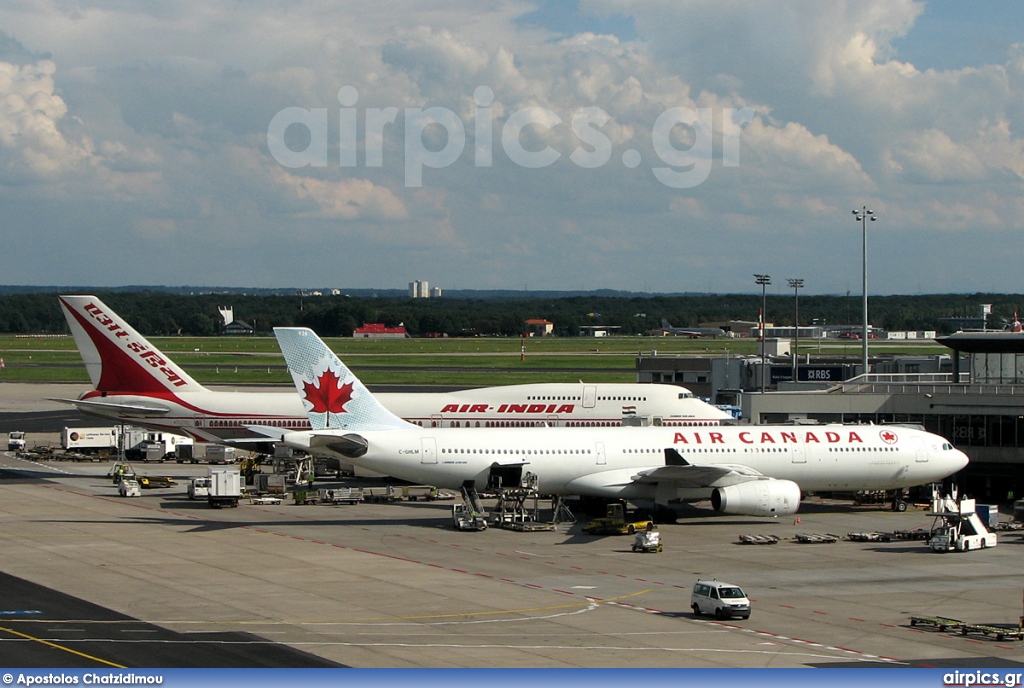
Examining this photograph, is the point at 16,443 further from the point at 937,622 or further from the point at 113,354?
the point at 937,622

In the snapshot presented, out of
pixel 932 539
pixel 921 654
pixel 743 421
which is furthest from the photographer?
pixel 743 421

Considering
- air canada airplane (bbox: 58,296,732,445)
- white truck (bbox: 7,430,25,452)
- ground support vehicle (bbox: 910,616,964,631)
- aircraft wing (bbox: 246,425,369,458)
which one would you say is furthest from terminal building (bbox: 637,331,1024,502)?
white truck (bbox: 7,430,25,452)

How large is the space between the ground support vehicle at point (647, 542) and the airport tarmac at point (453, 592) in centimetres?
52

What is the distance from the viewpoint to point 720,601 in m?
37.0

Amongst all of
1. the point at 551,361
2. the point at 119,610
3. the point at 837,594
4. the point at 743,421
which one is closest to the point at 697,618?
the point at 837,594

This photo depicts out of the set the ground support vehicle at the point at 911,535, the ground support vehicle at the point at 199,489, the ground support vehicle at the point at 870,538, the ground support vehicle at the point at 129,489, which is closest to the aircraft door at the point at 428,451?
the ground support vehicle at the point at 199,489

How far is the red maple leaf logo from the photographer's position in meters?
58.4

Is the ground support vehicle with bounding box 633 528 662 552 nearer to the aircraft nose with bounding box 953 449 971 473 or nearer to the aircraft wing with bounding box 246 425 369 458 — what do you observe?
the aircraft wing with bounding box 246 425 369 458

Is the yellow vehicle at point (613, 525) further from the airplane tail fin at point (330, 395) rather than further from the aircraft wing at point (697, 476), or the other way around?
the airplane tail fin at point (330, 395)

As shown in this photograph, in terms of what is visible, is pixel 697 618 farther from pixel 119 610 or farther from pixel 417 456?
pixel 417 456

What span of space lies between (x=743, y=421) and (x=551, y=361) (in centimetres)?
11224

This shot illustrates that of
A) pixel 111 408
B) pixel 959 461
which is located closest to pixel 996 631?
pixel 959 461

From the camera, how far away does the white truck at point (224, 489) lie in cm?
6241

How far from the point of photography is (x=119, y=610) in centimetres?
3756
